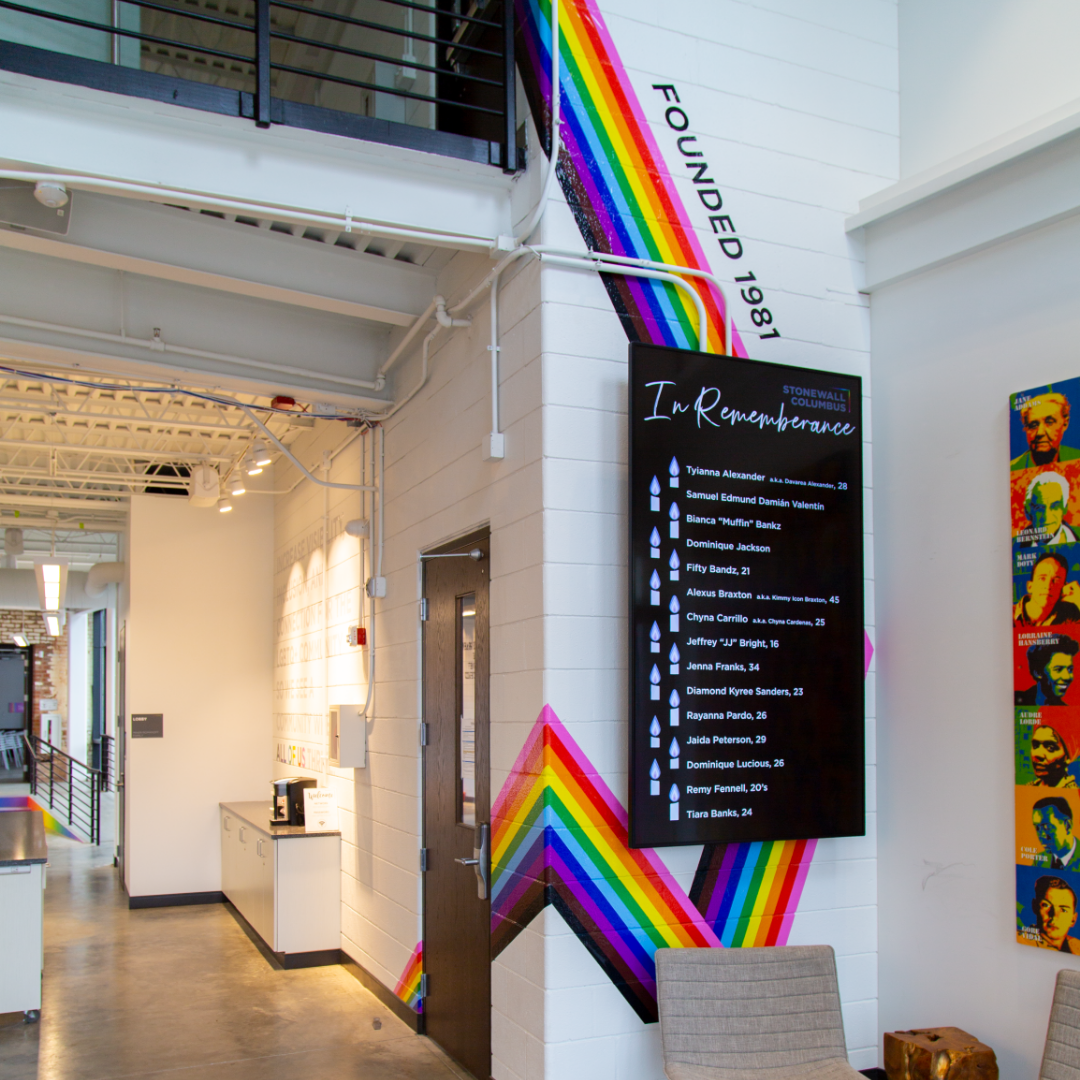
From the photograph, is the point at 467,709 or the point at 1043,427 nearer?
the point at 1043,427

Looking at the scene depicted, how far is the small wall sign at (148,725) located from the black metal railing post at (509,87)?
6.40 m

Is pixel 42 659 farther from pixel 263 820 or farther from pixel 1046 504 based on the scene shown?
pixel 1046 504

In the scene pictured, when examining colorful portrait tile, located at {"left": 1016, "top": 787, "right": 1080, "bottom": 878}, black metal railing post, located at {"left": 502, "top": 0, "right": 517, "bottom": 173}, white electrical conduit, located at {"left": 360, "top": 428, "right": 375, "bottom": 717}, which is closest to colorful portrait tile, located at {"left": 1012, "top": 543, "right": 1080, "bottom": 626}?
Answer: colorful portrait tile, located at {"left": 1016, "top": 787, "right": 1080, "bottom": 878}

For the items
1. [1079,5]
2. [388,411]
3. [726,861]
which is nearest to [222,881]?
[388,411]

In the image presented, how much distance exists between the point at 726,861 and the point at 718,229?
2.36 m

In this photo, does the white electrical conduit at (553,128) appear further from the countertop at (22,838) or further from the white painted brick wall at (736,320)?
the countertop at (22,838)

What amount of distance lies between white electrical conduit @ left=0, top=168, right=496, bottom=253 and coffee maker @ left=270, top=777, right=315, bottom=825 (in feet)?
13.4

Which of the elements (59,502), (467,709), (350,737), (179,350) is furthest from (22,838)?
(59,502)

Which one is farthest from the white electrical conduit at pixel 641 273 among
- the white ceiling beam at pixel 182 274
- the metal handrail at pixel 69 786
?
the metal handrail at pixel 69 786

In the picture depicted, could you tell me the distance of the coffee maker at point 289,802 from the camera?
6754 millimetres

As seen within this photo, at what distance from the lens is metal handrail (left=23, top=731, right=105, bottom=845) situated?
12383mm

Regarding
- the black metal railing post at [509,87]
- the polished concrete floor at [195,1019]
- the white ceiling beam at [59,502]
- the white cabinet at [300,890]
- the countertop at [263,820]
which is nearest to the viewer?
the black metal railing post at [509,87]

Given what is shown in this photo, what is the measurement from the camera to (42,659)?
18828 millimetres

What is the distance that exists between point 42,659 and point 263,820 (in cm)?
1358
